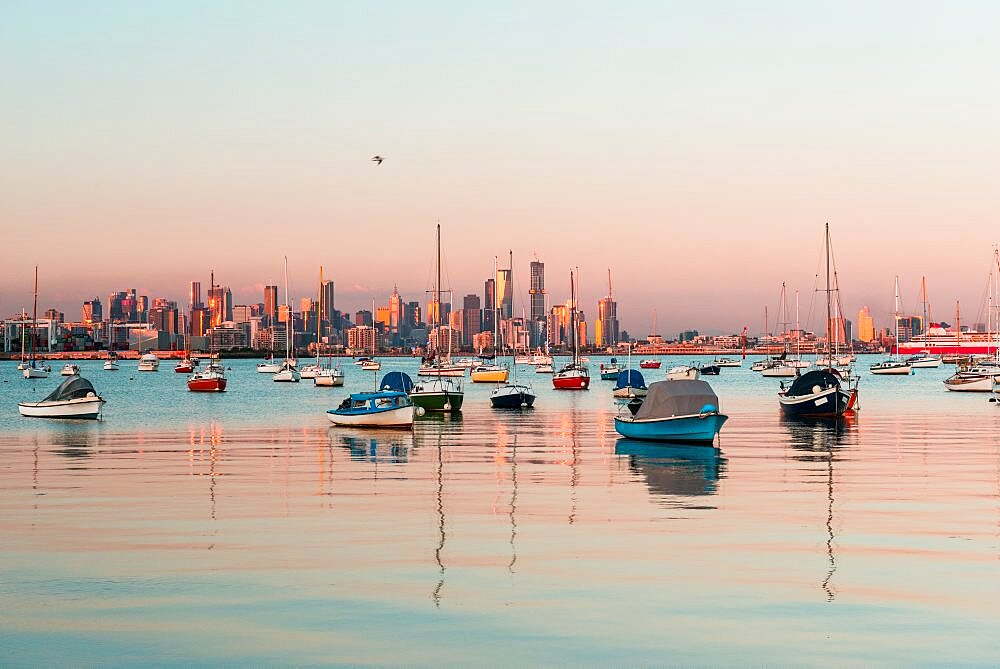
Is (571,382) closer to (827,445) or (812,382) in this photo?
(812,382)

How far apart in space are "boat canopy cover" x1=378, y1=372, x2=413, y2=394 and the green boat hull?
3.23 ft

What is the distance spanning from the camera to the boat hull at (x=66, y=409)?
81250 millimetres

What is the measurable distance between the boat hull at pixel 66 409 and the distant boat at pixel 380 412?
A: 20.9m

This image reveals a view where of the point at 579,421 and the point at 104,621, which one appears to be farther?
the point at 579,421

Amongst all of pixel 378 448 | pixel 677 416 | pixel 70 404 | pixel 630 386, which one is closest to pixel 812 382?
pixel 677 416

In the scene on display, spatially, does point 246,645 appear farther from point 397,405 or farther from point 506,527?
point 397,405

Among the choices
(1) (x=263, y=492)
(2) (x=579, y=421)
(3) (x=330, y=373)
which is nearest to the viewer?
(1) (x=263, y=492)

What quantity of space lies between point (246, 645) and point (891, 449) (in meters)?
43.9

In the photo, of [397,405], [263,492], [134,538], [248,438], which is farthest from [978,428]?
[134,538]

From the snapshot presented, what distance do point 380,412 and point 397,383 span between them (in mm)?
18282

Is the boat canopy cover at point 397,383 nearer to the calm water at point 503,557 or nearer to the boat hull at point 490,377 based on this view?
the calm water at point 503,557

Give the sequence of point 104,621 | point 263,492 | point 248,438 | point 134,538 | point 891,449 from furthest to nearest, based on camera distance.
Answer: point 248,438, point 891,449, point 263,492, point 134,538, point 104,621

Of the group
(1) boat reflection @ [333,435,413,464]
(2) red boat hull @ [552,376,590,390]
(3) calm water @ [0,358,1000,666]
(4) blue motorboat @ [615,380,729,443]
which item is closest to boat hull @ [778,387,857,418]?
(4) blue motorboat @ [615,380,729,443]

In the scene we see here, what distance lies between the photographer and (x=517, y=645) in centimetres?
1795
